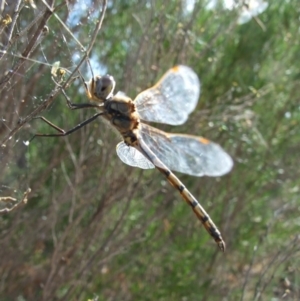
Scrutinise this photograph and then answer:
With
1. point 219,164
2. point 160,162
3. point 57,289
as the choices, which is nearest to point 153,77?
point 219,164

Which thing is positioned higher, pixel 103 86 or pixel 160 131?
pixel 103 86

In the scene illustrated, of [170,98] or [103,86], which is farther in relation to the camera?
[170,98]

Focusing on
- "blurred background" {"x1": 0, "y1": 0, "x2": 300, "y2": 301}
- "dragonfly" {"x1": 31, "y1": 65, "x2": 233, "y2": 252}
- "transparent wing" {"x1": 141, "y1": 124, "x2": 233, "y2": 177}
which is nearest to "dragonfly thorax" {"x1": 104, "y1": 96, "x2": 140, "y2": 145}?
"dragonfly" {"x1": 31, "y1": 65, "x2": 233, "y2": 252}

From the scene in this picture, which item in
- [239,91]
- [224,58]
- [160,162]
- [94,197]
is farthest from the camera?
[224,58]

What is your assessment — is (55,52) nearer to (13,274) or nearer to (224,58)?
(13,274)

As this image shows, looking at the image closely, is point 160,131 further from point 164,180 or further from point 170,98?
point 164,180

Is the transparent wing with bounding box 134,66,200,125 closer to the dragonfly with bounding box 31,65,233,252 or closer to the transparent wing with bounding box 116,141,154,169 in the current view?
the dragonfly with bounding box 31,65,233,252

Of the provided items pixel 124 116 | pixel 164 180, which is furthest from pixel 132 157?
pixel 164 180
